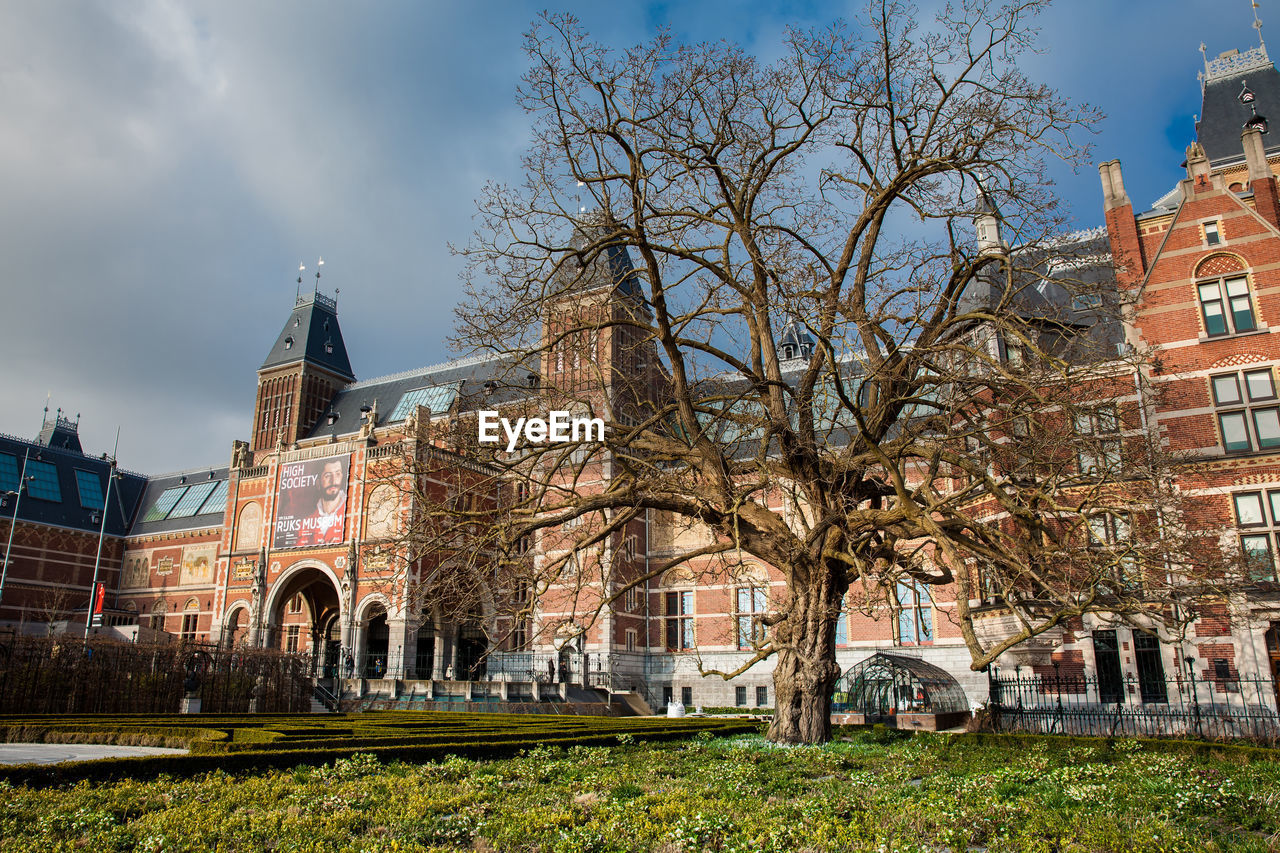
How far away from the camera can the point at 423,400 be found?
4588 cm

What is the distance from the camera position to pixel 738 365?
12.3 meters

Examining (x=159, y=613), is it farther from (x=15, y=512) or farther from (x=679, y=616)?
(x=679, y=616)

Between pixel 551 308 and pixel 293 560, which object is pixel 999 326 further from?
pixel 293 560

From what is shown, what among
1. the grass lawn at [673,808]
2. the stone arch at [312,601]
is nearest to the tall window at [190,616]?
the stone arch at [312,601]

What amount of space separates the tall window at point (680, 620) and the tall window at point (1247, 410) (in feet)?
69.3

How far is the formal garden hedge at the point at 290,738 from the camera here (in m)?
8.32

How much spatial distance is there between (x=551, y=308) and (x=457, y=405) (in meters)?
2.39

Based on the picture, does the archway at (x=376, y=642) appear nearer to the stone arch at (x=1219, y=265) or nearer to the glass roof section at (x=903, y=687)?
the glass roof section at (x=903, y=687)

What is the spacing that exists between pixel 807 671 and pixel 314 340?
4550 centimetres

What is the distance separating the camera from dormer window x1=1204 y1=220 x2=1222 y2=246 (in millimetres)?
21219

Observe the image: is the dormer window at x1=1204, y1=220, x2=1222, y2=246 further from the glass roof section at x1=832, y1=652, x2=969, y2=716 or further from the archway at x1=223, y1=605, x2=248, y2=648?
the archway at x1=223, y1=605, x2=248, y2=648

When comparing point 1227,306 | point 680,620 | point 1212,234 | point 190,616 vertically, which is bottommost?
point 680,620

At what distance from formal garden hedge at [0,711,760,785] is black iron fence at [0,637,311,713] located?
3.22 meters

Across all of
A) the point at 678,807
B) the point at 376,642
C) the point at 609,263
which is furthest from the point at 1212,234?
the point at 376,642
